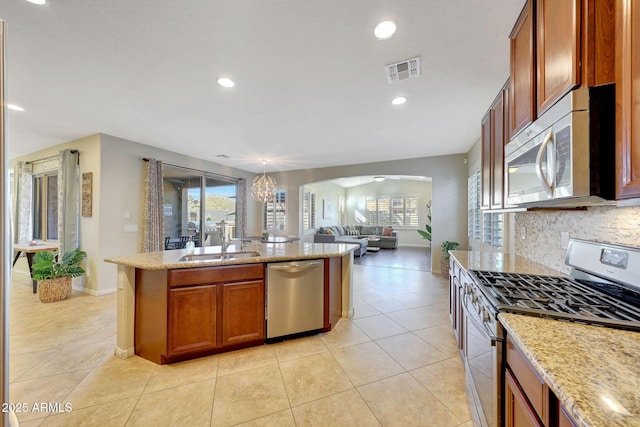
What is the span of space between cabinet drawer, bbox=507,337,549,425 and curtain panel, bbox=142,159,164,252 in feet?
17.0

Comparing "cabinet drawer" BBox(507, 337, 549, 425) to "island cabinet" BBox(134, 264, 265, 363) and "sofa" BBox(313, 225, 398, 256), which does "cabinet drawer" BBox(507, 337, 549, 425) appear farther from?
"sofa" BBox(313, 225, 398, 256)

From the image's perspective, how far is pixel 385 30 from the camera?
70.3 inches

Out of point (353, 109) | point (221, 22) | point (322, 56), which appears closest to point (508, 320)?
point (322, 56)

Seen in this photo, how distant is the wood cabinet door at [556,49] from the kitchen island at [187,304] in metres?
2.11

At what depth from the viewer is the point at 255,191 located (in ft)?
16.5

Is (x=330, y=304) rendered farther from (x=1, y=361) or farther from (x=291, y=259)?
(x=1, y=361)

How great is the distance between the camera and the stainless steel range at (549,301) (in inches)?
41.1

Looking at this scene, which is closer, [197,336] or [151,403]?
[151,403]

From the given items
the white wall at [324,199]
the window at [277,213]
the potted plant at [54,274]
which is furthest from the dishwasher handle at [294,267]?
the white wall at [324,199]

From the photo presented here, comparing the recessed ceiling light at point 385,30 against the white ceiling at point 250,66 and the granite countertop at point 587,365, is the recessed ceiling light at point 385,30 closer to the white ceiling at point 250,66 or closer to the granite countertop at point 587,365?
the white ceiling at point 250,66

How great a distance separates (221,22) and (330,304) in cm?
268

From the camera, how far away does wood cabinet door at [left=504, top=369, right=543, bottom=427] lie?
0.83m

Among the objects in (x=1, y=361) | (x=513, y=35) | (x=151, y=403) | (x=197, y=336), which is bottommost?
(x=151, y=403)

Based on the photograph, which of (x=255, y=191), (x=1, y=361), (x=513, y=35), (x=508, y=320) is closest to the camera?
(x=1, y=361)
